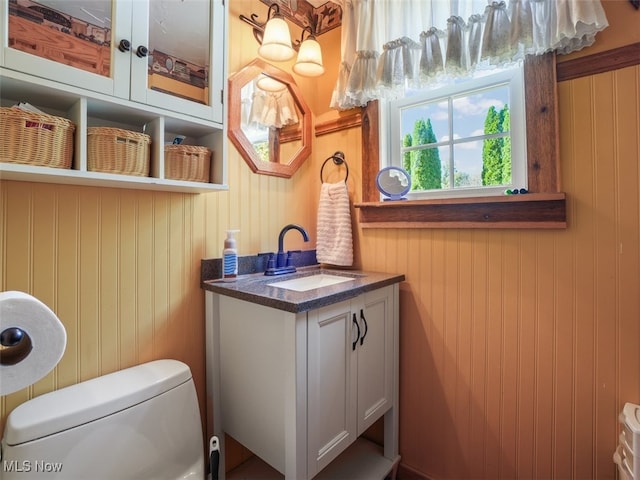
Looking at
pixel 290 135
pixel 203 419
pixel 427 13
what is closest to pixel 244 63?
pixel 290 135

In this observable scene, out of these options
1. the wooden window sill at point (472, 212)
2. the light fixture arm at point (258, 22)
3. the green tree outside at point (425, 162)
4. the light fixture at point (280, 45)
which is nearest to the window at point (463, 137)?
the green tree outside at point (425, 162)

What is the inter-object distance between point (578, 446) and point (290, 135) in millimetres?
1769

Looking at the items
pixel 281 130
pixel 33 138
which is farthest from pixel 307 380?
pixel 281 130

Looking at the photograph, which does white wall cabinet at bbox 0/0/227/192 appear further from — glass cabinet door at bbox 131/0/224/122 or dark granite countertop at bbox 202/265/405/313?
dark granite countertop at bbox 202/265/405/313

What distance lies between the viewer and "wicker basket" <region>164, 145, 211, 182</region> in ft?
3.72

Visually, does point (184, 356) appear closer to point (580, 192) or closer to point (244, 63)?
point (244, 63)

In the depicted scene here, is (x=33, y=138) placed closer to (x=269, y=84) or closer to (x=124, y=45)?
(x=124, y=45)

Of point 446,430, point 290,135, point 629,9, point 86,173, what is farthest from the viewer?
Answer: point 290,135

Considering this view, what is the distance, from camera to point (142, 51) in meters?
0.97

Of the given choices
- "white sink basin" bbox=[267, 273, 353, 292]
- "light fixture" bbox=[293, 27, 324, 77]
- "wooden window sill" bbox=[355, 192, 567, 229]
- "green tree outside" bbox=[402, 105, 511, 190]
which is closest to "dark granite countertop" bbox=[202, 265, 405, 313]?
"white sink basin" bbox=[267, 273, 353, 292]

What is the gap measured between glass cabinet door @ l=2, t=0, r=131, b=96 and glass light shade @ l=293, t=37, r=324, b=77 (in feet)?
2.61

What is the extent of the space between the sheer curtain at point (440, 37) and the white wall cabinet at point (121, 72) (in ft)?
2.12

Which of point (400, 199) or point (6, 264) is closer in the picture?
point (6, 264)

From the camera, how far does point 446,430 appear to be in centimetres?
142
